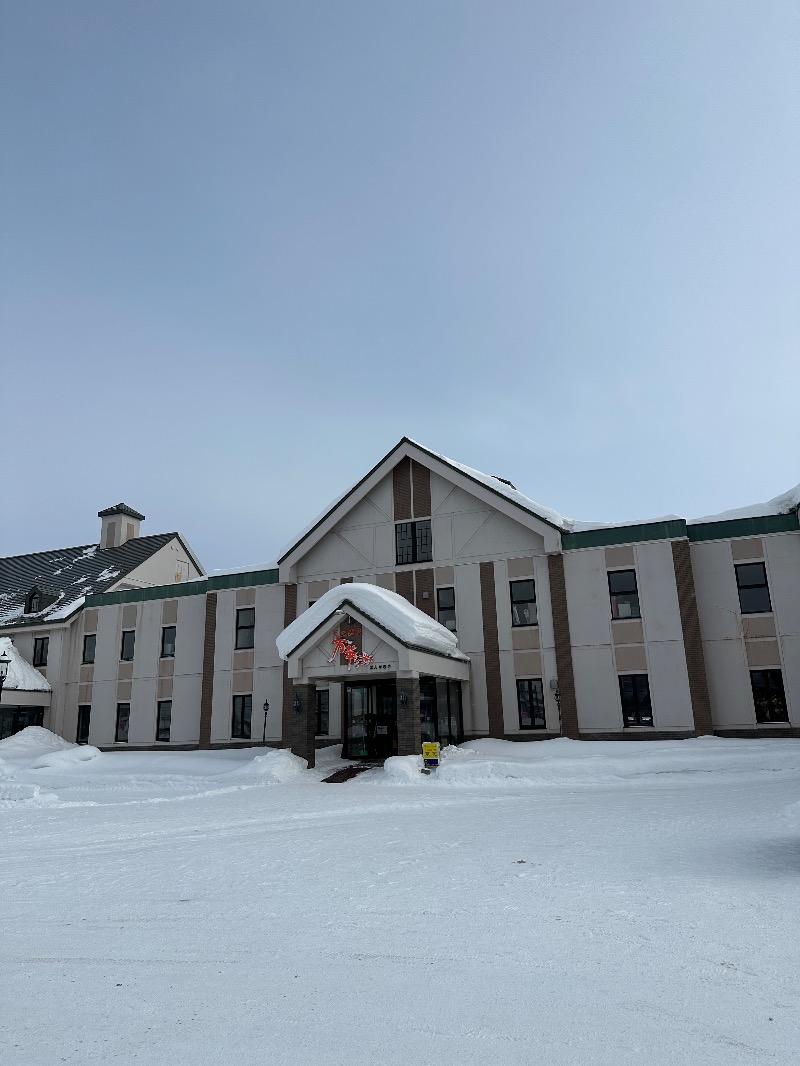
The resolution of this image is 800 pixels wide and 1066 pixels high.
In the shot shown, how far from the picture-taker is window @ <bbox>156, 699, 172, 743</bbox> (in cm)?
2923

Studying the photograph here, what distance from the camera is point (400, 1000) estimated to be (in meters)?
4.38

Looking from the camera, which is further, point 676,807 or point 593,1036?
point 676,807

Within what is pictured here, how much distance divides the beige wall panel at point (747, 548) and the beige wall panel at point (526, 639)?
658cm

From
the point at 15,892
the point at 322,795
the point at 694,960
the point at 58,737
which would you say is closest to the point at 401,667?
the point at 322,795

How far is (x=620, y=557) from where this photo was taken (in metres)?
23.5

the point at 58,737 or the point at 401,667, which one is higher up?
the point at 401,667

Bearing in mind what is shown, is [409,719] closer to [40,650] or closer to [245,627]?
[245,627]

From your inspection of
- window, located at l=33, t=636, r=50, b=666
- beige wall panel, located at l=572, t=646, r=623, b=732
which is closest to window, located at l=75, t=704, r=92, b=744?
window, located at l=33, t=636, r=50, b=666

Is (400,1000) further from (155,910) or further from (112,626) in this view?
(112,626)

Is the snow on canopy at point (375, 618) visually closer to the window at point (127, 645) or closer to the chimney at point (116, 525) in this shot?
the window at point (127, 645)

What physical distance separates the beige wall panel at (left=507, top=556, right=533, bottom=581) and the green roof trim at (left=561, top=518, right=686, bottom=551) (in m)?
1.29

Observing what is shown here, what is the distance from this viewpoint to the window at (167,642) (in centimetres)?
3005

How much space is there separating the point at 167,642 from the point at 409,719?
14192 mm

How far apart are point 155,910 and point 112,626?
88.2 feet
